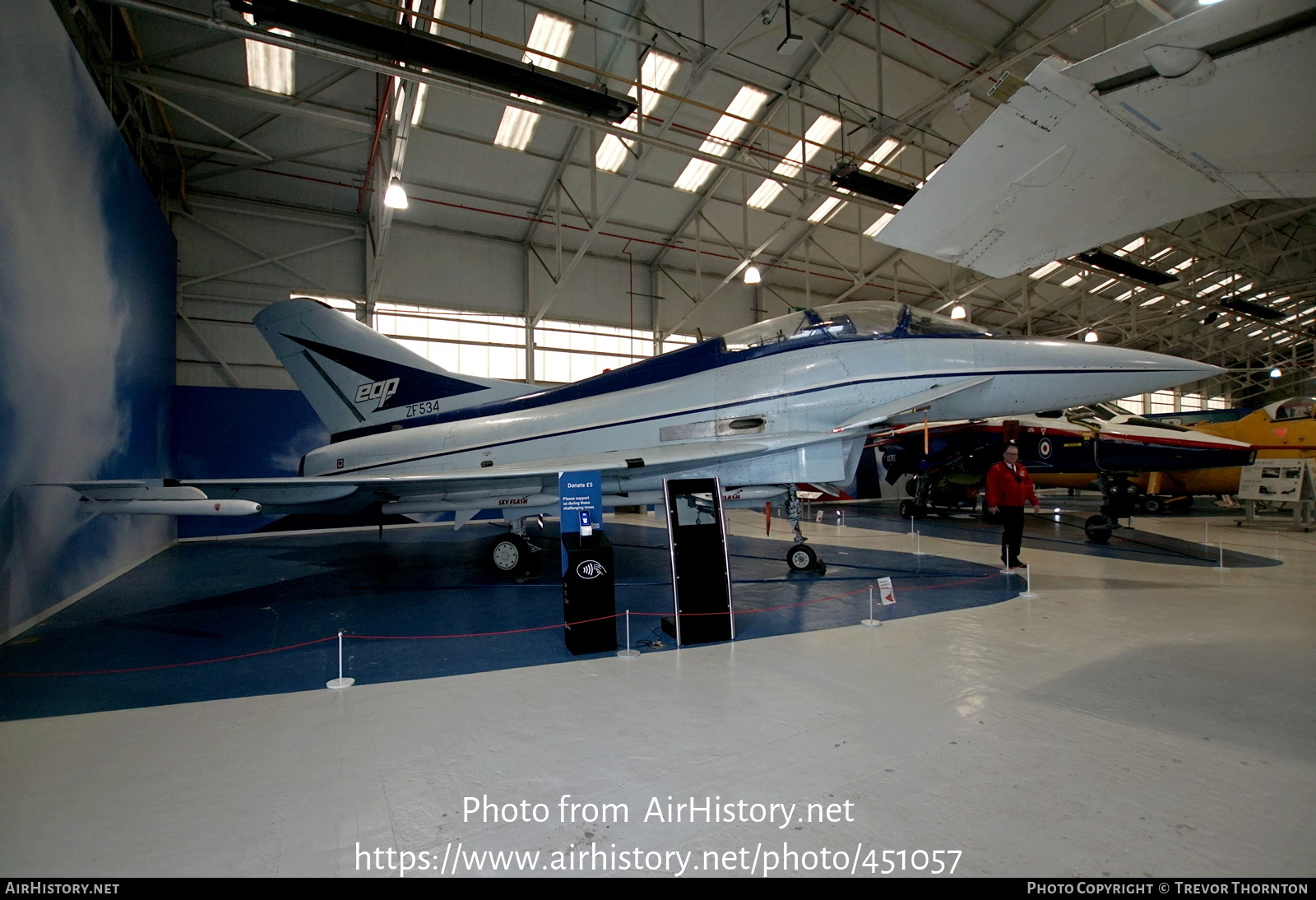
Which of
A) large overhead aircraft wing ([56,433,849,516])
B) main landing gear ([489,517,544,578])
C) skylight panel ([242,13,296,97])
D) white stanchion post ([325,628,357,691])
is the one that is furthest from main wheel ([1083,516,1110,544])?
skylight panel ([242,13,296,97])

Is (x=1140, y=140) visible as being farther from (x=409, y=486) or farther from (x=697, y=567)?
(x=409, y=486)

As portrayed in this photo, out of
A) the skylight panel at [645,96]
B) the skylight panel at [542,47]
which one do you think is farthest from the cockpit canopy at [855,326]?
the skylight panel at [542,47]

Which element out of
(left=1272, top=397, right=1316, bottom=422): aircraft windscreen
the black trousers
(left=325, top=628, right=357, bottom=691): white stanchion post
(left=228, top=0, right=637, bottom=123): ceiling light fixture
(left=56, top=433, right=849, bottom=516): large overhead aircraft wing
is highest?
(left=228, top=0, right=637, bottom=123): ceiling light fixture

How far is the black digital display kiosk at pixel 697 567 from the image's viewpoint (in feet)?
14.2

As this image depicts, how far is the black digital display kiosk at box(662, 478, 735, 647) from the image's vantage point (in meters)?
4.32

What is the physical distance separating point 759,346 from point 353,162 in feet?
39.7

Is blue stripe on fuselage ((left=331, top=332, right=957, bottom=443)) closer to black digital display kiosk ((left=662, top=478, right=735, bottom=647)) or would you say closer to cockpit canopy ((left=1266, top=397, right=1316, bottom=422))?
black digital display kiosk ((left=662, top=478, right=735, bottom=647))

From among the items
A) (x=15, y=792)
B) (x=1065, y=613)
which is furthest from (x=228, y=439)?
(x=1065, y=613)

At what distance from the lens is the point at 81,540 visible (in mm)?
6305

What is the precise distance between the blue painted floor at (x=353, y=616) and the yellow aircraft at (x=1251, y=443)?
9449 millimetres

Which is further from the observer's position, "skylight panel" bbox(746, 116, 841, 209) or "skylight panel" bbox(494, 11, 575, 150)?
"skylight panel" bbox(746, 116, 841, 209)

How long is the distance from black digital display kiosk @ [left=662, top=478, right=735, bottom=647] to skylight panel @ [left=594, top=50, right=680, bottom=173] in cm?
895

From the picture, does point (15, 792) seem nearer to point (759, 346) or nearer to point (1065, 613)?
point (759, 346)

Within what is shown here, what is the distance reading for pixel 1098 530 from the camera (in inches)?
348
